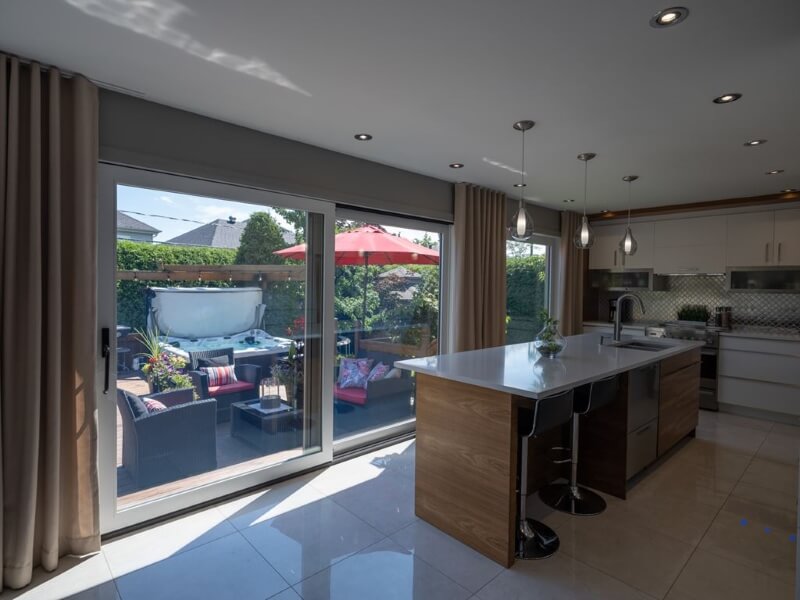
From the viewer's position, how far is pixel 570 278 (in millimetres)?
5840

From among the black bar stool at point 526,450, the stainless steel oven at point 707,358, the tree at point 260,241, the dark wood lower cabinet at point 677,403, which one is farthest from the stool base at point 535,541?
the stainless steel oven at point 707,358

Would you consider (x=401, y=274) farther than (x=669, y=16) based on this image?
Yes

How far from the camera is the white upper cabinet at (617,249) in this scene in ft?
18.7

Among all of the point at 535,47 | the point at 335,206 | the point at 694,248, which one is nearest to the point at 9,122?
the point at 335,206

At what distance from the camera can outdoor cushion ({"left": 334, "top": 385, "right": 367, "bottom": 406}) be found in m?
3.65

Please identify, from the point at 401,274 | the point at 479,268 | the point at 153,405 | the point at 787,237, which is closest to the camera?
the point at 153,405

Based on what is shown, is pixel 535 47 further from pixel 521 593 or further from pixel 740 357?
pixel 740 357

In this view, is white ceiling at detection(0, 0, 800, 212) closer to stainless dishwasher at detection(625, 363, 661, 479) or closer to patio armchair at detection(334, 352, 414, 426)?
stainless dishwasher at detection(625, 363, 661, 479)

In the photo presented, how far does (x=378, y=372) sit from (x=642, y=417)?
2.09 metres

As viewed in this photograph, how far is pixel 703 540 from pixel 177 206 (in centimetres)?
360

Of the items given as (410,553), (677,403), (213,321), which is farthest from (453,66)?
(677,403)

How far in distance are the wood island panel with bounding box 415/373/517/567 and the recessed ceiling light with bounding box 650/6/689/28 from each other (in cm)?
168

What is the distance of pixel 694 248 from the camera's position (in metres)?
5.30

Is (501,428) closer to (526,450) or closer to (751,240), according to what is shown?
(526,450)
